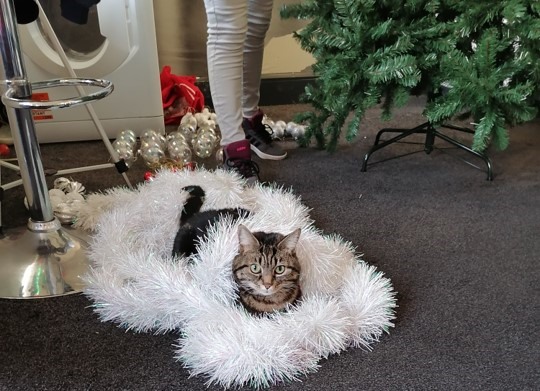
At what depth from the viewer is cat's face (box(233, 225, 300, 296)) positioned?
967 mm

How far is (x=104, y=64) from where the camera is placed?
188 centimetres

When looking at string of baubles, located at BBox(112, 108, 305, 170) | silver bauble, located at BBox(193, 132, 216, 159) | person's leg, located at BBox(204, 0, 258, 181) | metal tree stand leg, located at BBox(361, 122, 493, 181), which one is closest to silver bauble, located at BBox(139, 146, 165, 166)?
string of baubles, located at BBox(112, 108, 305, 170)

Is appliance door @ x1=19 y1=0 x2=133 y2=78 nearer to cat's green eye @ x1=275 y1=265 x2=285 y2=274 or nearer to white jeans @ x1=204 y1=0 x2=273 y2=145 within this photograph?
white jeans @ x1=204 y1=0 x2=273 y2=145

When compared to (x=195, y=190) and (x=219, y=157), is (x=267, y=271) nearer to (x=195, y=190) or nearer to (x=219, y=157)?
(x=195, y=190)

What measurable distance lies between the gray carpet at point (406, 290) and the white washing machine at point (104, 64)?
0.45 ft

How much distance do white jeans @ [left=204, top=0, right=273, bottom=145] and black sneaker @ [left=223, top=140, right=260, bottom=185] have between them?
0.07 feet

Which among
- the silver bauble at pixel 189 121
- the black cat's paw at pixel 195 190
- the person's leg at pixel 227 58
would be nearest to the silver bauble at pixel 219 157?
the person's leg at pixel 227 58

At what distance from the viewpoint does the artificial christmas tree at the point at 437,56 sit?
1.42 m

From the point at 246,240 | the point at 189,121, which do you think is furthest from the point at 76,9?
the point at 246,240

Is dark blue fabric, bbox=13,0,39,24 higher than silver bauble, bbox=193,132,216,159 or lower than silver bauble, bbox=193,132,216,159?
higher

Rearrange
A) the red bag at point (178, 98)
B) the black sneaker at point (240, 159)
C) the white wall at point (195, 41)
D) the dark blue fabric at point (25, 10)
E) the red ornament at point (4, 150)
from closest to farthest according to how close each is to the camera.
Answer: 1. the dark blue fabric at point (25, 10)
2. the black sneaker at point (240, 159)
3. the red ornament at point (4, 150)
4. the red bag at point (178, 98)
5. the white wall at point (195, 41)

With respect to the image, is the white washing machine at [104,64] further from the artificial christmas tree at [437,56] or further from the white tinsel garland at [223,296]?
the white tinsel garland at [223,296]

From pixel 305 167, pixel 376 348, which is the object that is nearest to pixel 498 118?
pixel 305 167

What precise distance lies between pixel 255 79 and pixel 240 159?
377mm
